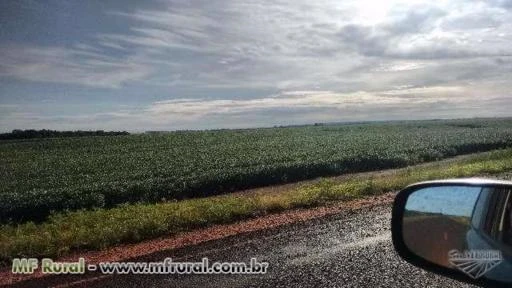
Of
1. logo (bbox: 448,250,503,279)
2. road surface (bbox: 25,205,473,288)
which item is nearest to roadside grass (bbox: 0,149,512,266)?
road surface (bbox: 25,205,473,288)

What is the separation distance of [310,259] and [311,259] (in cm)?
1

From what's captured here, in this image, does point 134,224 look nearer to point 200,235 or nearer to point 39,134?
point 200,235

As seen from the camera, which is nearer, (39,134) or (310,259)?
(310,259)

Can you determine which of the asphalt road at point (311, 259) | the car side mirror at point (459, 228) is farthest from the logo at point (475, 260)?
the asphalt road at point (311, 259)

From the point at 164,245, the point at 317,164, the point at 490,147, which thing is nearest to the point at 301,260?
the point at 164,245

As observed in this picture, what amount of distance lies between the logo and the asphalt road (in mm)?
3945

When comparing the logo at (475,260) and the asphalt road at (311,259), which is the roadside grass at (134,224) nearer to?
the asphalt road at (311,259)

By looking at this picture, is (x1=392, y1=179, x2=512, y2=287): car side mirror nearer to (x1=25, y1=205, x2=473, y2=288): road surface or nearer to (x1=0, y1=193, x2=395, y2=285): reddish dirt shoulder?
(x1=25, y1=205, x2=473, y2=288): road surface

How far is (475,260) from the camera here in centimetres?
204

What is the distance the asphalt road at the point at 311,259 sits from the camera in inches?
240

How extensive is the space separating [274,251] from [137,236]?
10.7 ft

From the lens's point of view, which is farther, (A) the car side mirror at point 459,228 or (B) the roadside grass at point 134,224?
(B) the roadside grass at point 134,224

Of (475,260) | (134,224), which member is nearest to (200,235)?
(134,224)

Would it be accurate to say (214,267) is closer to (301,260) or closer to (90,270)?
(301,260)
